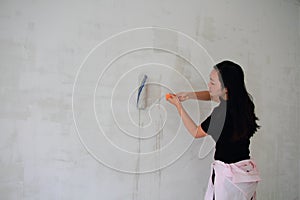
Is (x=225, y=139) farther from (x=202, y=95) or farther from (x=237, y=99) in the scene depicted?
(x=202, y=95)

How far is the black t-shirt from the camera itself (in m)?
1.53

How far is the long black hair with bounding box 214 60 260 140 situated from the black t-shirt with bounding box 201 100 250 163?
4 cm

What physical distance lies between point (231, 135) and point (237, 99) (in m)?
0.20

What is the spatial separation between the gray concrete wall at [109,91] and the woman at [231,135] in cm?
31

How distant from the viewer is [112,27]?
1.70m

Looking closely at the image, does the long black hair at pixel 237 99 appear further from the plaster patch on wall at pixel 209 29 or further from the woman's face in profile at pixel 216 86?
the plaster patch on wall at pixel 209 29

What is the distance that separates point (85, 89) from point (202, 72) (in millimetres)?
788

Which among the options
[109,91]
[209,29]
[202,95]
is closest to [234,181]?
[202,95]

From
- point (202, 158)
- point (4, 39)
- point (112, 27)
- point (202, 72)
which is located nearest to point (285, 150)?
point (202, 158)

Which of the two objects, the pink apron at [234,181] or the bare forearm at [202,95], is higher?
the bare forearm at [202,95]

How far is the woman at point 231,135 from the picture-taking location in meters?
1.50

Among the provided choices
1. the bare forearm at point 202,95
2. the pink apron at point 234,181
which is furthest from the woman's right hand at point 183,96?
the pink apron at point 234,181

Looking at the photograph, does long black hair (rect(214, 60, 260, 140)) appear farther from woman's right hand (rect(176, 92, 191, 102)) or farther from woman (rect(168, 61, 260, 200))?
woman's right hand (rect(176, 92, 191, 102))

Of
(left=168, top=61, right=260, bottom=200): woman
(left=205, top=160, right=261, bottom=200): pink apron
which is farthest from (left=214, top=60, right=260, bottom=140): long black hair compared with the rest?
(left=205, top=160, right=261, bottom=200): pink apron
